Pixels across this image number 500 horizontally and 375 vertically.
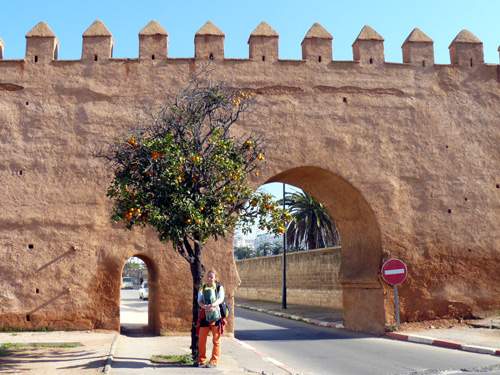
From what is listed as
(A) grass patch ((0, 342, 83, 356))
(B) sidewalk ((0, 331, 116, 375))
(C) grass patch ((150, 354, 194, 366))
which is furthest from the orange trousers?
(A) grass patch ((0, 342, 83, 356))

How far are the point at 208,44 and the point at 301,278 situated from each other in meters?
16.3

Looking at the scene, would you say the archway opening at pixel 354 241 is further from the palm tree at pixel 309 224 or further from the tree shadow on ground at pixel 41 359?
the palm tree at pixel 309 224

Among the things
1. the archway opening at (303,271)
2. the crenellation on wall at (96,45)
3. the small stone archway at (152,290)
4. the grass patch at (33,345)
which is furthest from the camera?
the archway opening at (303,271)

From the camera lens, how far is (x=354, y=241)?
1564cm

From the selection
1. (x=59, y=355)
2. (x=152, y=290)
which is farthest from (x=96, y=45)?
(x=59, y=355)

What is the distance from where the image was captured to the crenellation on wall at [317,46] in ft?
49.3

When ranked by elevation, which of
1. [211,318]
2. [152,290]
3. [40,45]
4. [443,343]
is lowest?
[443,343]

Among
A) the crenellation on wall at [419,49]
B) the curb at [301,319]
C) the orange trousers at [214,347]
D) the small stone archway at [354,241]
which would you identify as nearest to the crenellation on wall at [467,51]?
the crenellation on wall at [419,49]

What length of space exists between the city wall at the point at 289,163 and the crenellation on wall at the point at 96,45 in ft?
0.13

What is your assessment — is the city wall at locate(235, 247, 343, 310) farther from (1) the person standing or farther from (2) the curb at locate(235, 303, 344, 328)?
(1) the person standing

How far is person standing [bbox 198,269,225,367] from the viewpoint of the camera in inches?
335

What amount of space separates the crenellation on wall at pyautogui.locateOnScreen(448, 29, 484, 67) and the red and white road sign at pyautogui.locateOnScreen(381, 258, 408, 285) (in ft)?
20.5

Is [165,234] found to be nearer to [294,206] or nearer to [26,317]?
[26,317]

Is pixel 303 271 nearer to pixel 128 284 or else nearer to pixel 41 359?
pixel 41 359
